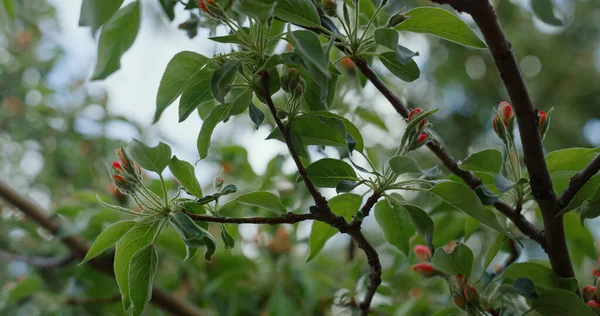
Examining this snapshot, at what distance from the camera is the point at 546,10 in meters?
0.68

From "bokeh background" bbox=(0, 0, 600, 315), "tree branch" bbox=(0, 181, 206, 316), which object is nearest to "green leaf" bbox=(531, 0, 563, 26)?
"bokeh background" bbox=(0, 0, 600, 315)

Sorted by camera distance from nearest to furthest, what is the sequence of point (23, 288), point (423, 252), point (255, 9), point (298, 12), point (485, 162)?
point (255, 9) → point (298, 12) → point (485, 162) → point (423, 252) → point (23, 288)

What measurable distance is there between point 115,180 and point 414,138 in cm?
28

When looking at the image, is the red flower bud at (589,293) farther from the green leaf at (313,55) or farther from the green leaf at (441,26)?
the green leaf at (313,55)

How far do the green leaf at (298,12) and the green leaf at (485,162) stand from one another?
8.9 inches

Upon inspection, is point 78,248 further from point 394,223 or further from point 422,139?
point 422,139

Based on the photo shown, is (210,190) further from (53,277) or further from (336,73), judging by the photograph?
(336,73)

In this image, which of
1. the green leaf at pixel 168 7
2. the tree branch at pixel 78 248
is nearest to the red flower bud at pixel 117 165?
the green leaf at pixel 168 7

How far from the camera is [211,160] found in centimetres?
134

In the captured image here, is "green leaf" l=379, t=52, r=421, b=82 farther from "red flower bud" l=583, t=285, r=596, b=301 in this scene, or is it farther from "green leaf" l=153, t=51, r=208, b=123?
"red flower bud" l=583, t=285, r=596, b=301

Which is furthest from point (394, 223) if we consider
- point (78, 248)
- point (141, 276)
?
point (78, 248)

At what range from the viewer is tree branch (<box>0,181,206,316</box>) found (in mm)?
1206

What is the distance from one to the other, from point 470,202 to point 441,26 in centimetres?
17

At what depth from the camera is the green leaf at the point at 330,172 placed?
60 centimetres
